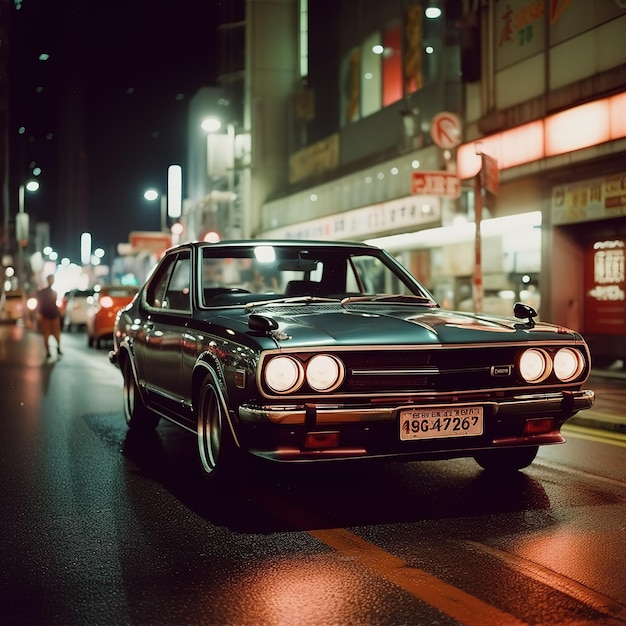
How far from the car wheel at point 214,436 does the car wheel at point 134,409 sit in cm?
204

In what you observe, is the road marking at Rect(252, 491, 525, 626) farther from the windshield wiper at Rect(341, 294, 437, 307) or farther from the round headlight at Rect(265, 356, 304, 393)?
the windshield wiper at Rect(341, 294, 437, 307)

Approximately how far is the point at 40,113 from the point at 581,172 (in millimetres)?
117840

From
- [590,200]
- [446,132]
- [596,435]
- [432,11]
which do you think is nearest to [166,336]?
[596,435]

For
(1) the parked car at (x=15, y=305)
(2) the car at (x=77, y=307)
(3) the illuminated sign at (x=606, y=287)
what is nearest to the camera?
(3) the illuminated sign at (x=606, y=287)

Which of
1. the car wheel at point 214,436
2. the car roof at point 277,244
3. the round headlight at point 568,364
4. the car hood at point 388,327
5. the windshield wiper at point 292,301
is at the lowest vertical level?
the car wheel at point 214,436

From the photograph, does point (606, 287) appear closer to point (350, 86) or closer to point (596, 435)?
point (596, 435)

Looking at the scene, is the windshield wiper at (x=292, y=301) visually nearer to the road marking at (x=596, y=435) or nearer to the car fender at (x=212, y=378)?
the car fender at (x=212, y=378)

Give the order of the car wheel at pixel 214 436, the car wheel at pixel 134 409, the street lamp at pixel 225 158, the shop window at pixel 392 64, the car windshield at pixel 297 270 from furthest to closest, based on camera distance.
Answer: the street lamp at pixel 225 158, the shop window at pixel 392 64, the car wheel at pixel 134 409, the car windshield at pixel 297 270, the car wheel at pixel 214 436

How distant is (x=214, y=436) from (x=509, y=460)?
1.98 metres

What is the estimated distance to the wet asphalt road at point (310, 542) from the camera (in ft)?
12.3

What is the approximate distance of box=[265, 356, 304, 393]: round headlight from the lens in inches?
201

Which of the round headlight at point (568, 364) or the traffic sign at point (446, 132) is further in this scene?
the traffic sign at point (446, 132)

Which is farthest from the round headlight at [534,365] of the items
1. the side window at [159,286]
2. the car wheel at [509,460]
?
the side window at [159,286]

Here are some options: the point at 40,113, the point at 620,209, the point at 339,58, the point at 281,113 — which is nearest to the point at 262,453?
the point at 620,209
